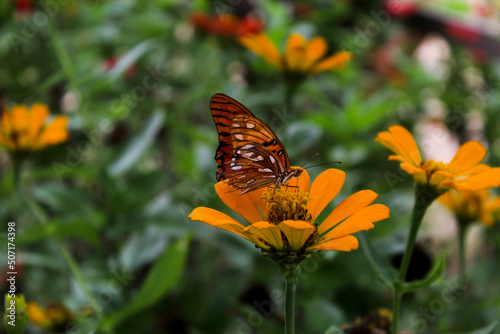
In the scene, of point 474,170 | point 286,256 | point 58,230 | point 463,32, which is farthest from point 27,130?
point 463,32

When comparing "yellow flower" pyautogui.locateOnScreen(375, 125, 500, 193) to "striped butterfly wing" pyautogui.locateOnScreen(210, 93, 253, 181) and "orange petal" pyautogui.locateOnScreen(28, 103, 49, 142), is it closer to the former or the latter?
"striped butterfly wing" pyautogui.locateOnScreen(210, 93, 253, 181)

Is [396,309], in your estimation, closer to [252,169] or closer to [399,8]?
[252,169]

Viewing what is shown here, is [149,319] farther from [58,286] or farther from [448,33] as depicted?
[448,33]

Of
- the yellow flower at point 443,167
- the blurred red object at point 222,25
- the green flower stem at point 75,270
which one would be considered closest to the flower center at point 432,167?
the yellow flower at point 443,167

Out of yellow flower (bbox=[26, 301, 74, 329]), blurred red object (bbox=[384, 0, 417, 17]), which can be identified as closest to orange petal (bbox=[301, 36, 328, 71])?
yellow flower (bbox=[26, 301, 74, 329])

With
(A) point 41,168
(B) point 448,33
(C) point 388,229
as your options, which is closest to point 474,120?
(B) point 448,33

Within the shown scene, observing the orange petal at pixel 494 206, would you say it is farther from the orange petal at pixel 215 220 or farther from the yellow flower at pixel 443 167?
the orange petal at pixel 215 220
